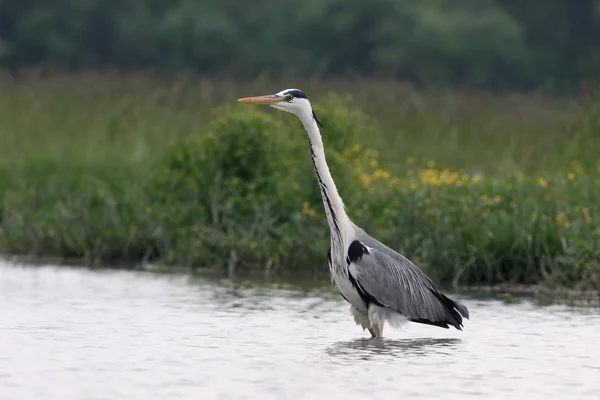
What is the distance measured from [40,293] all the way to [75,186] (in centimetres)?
355

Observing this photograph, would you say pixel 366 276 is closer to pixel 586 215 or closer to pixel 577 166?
pixel 586 215

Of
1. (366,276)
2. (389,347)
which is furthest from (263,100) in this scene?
(389,347)

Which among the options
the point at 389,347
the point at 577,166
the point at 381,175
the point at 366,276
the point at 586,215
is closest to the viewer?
the point at 389,347

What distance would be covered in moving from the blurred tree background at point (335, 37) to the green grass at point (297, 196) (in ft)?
39.4

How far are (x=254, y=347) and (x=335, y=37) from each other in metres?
22.3

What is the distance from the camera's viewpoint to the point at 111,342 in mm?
9055

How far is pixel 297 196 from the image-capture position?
1330 centimetres

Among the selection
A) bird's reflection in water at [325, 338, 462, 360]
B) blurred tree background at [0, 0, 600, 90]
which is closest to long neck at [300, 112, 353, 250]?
bird's reflection in water at [325, 338, 462, 360]

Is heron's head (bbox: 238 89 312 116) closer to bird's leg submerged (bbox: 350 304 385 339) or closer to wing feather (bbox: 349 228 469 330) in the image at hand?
wing feather (bbox: 349 228 469 330)

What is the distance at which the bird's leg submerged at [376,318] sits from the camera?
370 inches

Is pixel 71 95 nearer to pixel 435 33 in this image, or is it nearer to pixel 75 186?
pixel 75 186

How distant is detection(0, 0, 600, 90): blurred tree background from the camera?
29.4 meters

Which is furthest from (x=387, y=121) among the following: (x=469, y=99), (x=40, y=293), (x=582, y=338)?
(x=582, y=338)

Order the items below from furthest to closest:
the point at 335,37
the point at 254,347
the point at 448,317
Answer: the point at 335,37, the point at 448,317, the point at 254,347
